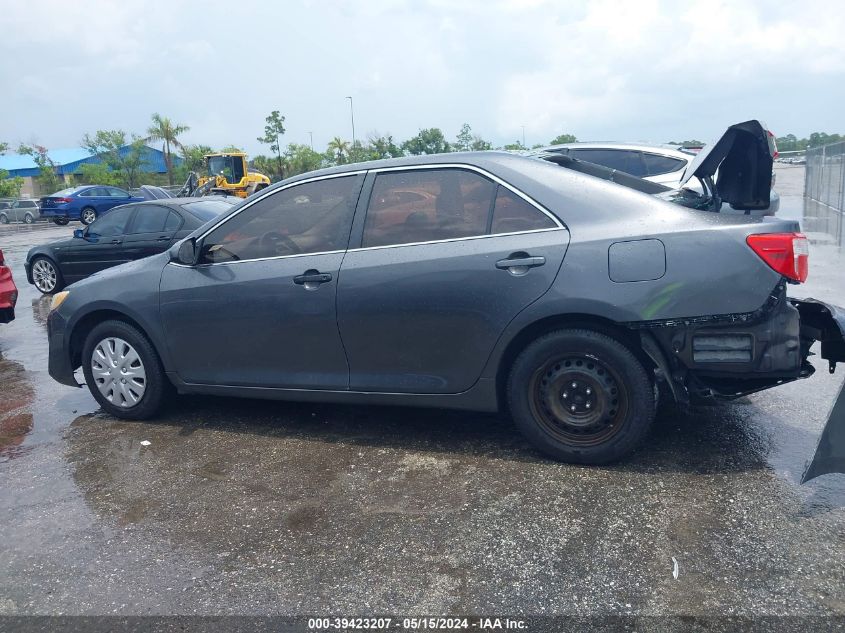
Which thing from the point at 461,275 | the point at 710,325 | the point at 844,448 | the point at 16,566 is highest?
the point at 461,275

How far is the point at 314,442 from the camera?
4824 mm

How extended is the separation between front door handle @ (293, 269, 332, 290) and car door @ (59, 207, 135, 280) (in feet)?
23.8

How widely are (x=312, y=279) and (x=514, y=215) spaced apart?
128 cm

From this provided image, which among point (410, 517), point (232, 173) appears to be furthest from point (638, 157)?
point (232, 173)

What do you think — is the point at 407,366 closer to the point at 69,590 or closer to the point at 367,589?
the point at 367,589

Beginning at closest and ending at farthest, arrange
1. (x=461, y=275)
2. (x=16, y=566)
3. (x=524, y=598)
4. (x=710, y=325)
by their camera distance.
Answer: (x=524, y=598), (x=16, y=566), (x=710, y=325), (x=461, y=275)

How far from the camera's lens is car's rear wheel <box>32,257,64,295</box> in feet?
39.1

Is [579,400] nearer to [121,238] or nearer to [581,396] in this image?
[581,396]

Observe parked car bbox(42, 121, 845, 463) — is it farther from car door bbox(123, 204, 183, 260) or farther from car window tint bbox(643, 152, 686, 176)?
car window tint bbox(643, 152, 686, 176)

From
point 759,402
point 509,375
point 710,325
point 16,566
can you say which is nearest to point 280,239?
point 509,375

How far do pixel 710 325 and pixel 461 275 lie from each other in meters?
1.34

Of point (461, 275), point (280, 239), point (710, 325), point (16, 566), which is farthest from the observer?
point (280, 239)

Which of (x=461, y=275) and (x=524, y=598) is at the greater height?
(x=461, y=275)

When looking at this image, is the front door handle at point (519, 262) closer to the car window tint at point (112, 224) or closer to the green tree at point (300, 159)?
the car window tint at point (112, 224)
